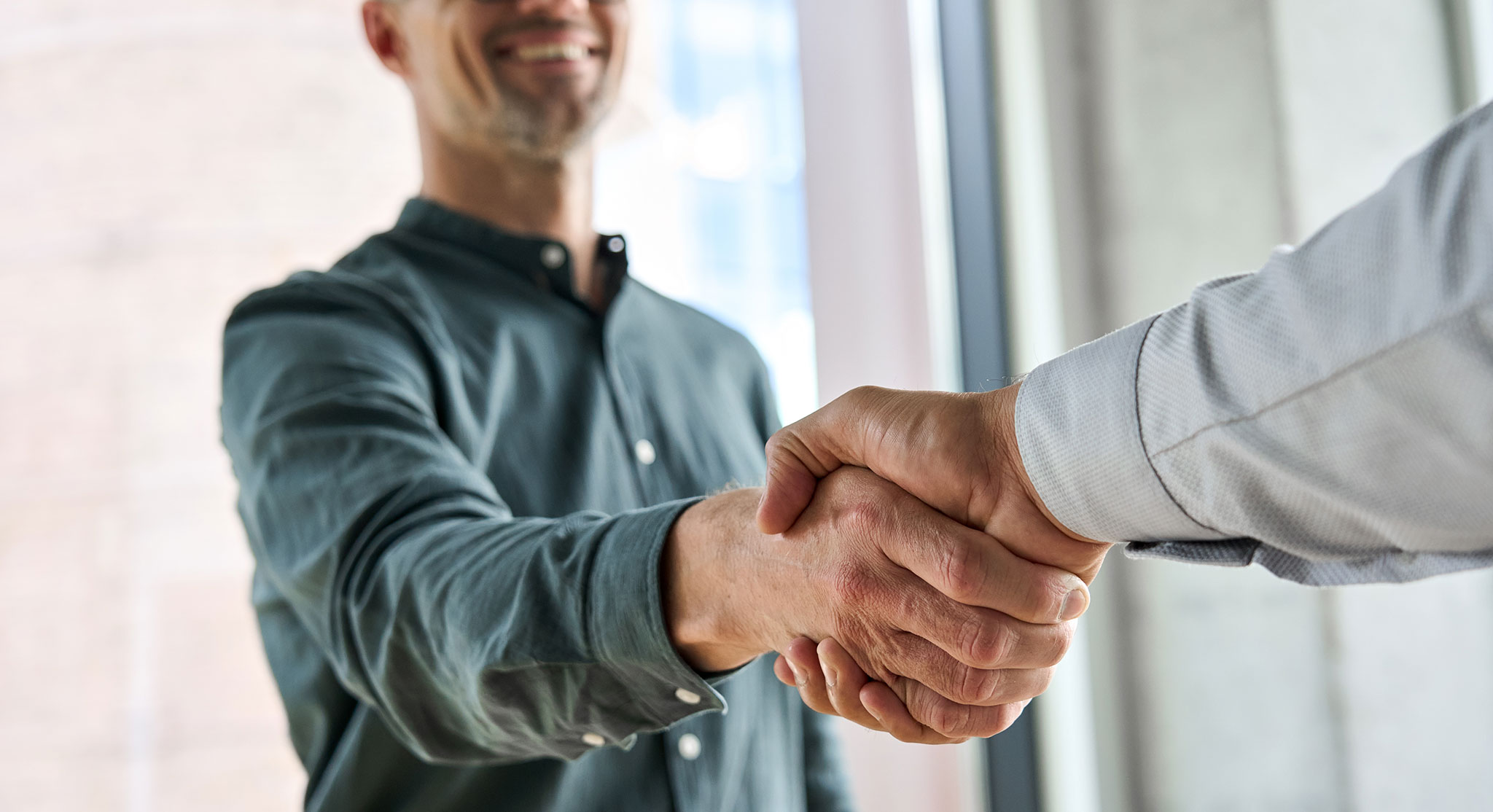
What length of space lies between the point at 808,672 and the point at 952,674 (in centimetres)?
10

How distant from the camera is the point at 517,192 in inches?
56.4

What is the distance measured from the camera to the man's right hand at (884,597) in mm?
715

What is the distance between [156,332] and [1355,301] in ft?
7.88

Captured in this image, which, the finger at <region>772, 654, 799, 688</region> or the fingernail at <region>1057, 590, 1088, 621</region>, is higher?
the fingernail at <region>1057, 590, 1088, 621</region>

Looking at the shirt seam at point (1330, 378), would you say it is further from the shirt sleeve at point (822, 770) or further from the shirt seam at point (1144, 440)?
the shirt sleeve at point (822, 770)

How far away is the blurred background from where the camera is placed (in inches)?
48.2

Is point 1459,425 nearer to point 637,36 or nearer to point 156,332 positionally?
point 637,36

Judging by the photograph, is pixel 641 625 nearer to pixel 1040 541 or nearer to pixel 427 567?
pixel 427 567

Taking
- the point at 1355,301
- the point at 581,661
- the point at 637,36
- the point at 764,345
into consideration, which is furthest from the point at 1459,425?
the point at 637,36

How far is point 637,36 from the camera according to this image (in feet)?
7.06

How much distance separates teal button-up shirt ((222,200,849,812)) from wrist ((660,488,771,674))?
19mm

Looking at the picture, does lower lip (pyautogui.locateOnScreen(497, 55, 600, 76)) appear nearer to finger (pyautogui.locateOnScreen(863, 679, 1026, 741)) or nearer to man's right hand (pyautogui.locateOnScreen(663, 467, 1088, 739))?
man's right hand (pyautogui.locateOnScreen(663, 467, 1088, 739))

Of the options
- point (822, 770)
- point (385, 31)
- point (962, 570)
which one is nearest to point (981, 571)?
point (962, 570)

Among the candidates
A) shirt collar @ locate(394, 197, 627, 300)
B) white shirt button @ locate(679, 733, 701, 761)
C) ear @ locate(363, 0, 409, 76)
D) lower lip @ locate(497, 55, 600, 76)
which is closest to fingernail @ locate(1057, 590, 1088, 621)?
white shirt button @ locate(679, 733, 701, 761)
